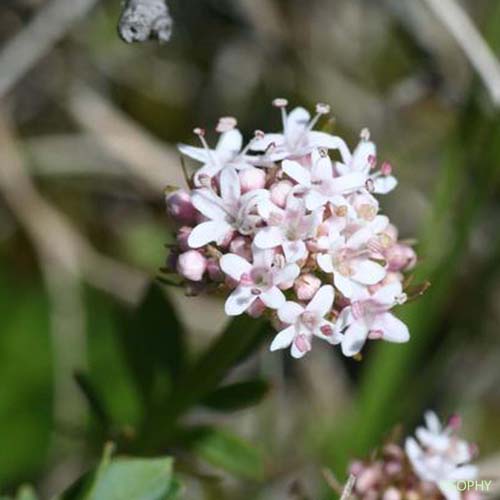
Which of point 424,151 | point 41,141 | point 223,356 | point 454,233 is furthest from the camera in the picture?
point 424,151

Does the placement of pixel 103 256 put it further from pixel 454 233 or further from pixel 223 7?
pixel 454 233

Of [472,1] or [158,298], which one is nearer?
[158,298]

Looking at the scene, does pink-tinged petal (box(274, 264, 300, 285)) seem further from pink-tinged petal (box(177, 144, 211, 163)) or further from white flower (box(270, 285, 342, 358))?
pink-tinged petal (box(177, 144, 211, 163))

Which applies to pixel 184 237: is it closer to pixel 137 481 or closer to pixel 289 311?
pixel 289 311

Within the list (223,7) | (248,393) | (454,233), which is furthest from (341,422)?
(223,7)

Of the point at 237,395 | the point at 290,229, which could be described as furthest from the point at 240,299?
the point at 237,395

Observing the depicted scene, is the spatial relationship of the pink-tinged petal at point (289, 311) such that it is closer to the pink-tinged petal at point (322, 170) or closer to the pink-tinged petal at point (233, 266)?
the pink-tinged petal at point (233, 266)

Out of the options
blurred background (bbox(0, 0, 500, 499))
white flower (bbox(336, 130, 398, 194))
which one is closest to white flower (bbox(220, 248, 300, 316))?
white flower (bbox(336, 130, 398, 194))

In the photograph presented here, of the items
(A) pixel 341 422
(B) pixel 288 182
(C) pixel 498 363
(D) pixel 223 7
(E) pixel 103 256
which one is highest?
(B) pixel 288 182
